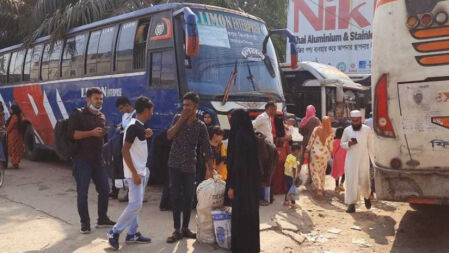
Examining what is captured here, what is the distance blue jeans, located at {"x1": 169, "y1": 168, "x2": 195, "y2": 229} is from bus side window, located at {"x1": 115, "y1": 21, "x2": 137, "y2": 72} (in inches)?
148

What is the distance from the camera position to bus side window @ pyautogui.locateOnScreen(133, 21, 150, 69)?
7980 millimetres

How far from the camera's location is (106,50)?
8.93 metres

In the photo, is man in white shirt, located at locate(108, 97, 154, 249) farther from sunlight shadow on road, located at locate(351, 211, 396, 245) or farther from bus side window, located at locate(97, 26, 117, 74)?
bus side window, located at locate(97, 26, 117, 74)

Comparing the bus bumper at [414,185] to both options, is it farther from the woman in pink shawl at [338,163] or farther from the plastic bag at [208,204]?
the woman in pink shawl at [338,163]

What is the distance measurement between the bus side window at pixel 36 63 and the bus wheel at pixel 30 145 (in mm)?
1421

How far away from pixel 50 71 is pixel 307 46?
15184 millimetres

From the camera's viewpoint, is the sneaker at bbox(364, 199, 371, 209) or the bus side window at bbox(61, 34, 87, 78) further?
the bus side window at bbox(61, 34, 87, 78)

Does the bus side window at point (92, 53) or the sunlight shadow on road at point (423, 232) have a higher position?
the bus side window at point (92, 53)

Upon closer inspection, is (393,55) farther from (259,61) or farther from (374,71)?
(259,61)

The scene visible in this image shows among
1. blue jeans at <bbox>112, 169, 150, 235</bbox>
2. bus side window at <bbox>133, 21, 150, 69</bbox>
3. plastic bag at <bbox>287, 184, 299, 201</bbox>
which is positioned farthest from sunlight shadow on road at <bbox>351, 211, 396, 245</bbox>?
bus side window at <bbox>133, 21, 150, 69</bbox>

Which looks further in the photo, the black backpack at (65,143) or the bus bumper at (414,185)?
the black backpack at (65,143)

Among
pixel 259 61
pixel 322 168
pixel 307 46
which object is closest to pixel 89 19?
pixel 259 61

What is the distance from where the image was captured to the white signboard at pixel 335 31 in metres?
21.6

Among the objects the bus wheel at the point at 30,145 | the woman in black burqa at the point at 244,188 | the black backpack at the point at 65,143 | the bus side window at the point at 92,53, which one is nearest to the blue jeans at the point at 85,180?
the black backpack at the point at 65,143
